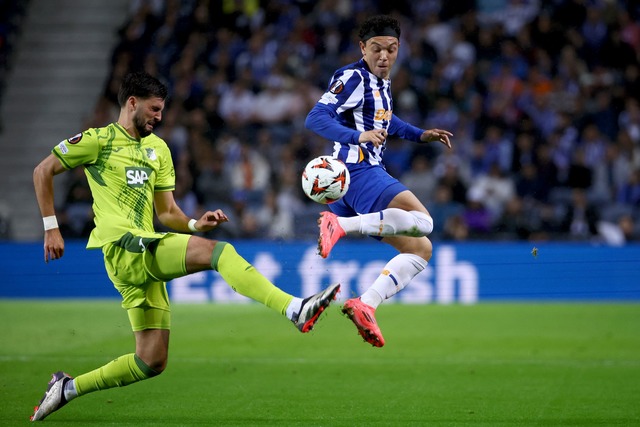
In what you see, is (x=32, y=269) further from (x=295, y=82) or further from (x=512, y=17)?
(x=512, y=17)

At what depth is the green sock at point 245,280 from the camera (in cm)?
612

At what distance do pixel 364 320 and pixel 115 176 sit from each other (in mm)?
1898

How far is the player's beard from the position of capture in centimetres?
668

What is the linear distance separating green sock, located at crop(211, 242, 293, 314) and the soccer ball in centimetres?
107

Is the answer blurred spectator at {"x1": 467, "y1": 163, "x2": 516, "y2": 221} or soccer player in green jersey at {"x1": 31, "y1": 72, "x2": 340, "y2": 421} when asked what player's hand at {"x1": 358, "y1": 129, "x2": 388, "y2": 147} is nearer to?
soccer player in green jersey at {"x1": 31, "y1": 72, "x2": 340, "y2": 421}

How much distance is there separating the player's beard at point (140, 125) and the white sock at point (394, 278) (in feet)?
6.17

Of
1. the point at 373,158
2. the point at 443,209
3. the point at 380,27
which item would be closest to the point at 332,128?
the point at 373,158

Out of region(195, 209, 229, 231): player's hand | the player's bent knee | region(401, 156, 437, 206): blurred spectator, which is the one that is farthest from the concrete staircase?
→ region(195, 209, 229, 231): player's hand

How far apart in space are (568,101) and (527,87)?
786 millimetres

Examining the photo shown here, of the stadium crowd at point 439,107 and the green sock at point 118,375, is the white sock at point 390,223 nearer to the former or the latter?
the green sock at point 118,375

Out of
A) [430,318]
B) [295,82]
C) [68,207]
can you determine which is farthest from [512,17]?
[68,207]

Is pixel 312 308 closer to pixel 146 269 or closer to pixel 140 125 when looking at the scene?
pixel 146 269

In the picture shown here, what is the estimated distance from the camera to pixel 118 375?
22.7ft

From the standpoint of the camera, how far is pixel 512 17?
1898cm
